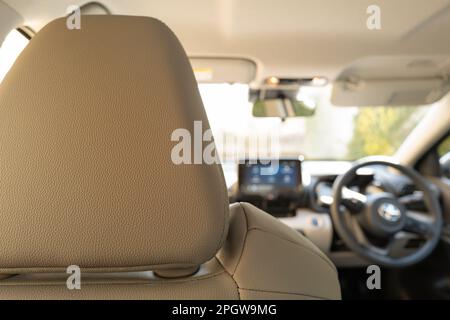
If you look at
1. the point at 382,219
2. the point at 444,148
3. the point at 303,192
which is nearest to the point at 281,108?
the point at 303,192

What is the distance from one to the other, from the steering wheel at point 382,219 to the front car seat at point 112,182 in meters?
1.61

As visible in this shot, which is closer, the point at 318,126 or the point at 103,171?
the point at 103,171

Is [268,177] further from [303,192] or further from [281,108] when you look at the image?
[281,108]

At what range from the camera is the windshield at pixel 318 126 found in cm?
261

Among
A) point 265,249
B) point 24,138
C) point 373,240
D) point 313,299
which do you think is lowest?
point 373,240

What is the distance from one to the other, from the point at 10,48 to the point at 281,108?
62.9 inches

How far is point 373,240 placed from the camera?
8.28 ft

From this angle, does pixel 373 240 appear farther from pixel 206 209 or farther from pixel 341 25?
pixel 206 209

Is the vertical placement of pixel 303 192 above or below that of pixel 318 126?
below

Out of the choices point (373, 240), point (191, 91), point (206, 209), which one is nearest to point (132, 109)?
point (191, 91)

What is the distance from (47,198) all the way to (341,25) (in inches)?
58.0

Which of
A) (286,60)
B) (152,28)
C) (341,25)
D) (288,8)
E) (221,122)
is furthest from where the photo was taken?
(221,122)

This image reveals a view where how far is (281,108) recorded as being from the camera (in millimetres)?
2650

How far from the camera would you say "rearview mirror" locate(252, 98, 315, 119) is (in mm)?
2619
